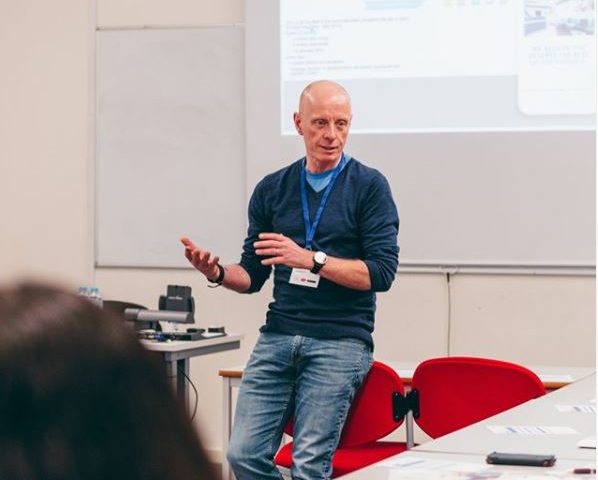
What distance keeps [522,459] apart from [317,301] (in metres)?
1.25

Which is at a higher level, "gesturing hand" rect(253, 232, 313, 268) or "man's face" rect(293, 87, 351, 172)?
"man's face" rect(293, 87, 351, 172)

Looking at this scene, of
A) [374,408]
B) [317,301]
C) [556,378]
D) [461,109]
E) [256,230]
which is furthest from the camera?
[461,109]

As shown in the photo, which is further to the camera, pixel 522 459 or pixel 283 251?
pixel 283 251

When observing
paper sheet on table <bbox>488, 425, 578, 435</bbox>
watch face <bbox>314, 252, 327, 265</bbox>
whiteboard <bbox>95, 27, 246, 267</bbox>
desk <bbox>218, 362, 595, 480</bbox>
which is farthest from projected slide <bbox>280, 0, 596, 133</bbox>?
paper sheet on table <bbox>488, 425, 578, 435</bbox>

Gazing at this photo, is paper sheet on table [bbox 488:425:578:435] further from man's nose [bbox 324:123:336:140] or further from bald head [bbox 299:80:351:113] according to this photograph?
bald head [bbox 299:80:351:113]

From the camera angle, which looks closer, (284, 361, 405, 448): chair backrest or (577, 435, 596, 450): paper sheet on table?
(577, 435, 596, 450): paper sheet on table

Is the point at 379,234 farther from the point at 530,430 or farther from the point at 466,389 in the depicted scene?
the point at 530,430

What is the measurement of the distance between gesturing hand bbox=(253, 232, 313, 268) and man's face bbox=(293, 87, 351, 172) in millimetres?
310

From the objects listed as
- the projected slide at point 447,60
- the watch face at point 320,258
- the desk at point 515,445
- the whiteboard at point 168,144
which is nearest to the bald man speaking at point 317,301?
the watch face at point 320,258

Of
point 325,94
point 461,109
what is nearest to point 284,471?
point 325,94

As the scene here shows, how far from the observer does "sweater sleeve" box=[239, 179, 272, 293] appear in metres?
3.36

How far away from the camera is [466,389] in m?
3.17

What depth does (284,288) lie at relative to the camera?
126 inches

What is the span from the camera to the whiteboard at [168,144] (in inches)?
208
